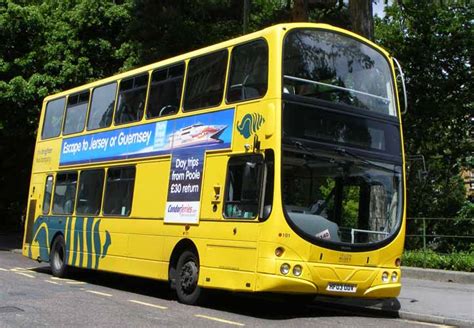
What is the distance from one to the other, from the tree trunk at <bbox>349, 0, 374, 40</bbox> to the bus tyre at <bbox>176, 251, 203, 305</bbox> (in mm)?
8142

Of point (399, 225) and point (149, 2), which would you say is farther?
point (149, 2)

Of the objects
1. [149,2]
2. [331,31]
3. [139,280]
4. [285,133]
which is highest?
[149,2]

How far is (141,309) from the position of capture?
402 inches

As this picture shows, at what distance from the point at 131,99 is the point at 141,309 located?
5086mm

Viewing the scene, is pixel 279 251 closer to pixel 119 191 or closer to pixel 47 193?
pixel 119 191

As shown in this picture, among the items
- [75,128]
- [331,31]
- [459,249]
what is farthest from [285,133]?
[459,249]

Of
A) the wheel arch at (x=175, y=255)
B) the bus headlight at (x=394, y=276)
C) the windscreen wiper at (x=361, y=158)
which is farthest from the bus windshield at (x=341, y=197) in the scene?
the wheel arch at (x=175, y=255)

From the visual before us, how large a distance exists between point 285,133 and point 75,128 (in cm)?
783

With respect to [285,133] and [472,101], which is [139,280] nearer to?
[285,133]

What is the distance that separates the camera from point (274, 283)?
29.7ft

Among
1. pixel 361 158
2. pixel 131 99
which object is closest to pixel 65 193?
pixel 131 99

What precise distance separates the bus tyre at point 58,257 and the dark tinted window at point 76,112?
2765 millimetres

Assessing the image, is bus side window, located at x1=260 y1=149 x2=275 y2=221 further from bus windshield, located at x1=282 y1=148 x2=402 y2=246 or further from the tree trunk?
the tree trunk

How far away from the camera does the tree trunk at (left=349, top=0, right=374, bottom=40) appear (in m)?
16.0
